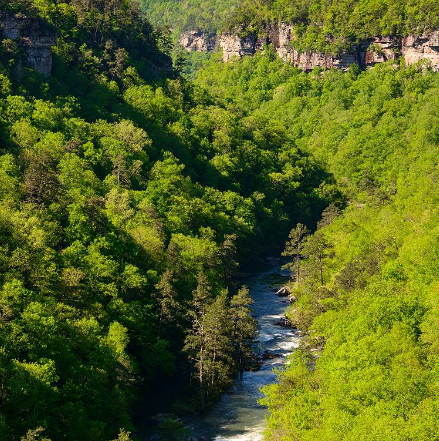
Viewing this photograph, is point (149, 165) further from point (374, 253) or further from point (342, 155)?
point (342, 155)

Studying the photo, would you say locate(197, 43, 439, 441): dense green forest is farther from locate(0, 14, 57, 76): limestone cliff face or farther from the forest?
locate(0, 14, 57, 76): limestone cliff face

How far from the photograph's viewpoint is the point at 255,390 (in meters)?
72.2

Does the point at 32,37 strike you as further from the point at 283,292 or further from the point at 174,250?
the point at 283,292

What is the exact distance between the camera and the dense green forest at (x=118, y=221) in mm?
57219

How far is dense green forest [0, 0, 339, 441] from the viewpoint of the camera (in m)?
57.2

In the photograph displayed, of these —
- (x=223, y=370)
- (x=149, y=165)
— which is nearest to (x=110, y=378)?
(x=223, y=370)

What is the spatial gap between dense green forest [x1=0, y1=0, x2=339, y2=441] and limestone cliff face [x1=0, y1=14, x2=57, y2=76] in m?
1.15

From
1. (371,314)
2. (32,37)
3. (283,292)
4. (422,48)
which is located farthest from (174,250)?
(422,48)

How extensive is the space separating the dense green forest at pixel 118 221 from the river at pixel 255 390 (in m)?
2.15

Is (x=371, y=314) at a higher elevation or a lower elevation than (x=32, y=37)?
lower

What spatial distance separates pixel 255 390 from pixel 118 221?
29064mm

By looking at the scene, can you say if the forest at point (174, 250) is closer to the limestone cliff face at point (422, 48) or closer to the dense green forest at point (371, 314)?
the dense green forest at point (371, 314)

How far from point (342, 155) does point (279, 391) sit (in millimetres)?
116414

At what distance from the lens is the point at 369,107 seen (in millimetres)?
186500
